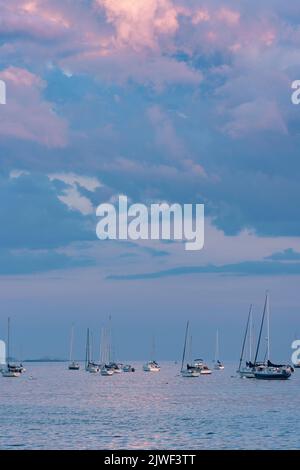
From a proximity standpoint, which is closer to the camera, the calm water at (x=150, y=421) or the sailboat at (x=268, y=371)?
the calm water at (x=150, y=421)

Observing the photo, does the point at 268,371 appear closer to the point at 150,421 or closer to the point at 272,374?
the point at 272,374

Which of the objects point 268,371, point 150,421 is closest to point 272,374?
point 268,371

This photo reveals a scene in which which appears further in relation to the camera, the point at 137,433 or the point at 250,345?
the point at 250,345

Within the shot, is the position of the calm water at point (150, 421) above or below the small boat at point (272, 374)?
below

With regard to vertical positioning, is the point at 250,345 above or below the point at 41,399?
above

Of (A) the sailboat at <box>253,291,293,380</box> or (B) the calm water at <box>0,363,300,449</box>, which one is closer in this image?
(B) the calm water at <box>0,363,300,449</box>

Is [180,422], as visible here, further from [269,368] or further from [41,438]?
[269,368]

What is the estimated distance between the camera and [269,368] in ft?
566

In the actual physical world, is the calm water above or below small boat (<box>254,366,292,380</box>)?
below

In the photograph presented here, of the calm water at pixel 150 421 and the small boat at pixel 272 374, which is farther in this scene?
the small boat at pixel 272 374
